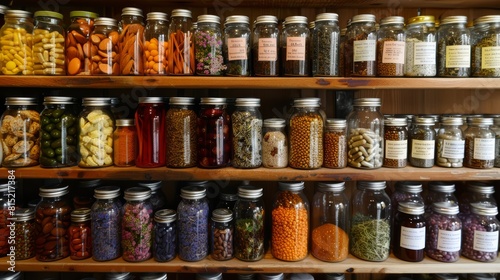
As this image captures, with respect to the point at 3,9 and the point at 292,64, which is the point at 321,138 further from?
the point at 3,9

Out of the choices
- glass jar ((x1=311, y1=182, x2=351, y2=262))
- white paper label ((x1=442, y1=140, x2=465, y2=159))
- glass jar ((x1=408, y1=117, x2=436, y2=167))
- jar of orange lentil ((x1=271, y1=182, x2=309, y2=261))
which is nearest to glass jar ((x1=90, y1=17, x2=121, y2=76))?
jar of orange lentil ((x1=271, y1=182, x2=309, y2=261))

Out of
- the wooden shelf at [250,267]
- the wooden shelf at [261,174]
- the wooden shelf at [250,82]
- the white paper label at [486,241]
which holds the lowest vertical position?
the wooden shelf at [250,267]

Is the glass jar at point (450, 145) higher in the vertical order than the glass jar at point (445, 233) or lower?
higher

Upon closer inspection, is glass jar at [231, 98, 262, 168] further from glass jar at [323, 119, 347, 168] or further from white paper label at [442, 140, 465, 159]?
white paper label at [442, 140, 465, 159]

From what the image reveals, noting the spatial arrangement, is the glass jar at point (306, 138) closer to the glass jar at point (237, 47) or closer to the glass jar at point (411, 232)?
the glass jar at point (237, 47)

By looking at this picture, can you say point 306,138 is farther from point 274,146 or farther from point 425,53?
point 425,53

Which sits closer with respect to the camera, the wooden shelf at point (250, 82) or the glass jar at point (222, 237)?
→ the wooden shelf at point (250, 82)

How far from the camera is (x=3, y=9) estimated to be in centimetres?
120

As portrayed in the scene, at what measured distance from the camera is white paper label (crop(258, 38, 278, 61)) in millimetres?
1129

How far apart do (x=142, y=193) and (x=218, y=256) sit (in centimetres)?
34

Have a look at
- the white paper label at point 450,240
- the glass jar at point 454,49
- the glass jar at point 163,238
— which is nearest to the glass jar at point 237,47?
the glass jar at point 163,238

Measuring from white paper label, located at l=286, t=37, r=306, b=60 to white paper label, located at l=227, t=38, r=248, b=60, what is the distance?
0.15m

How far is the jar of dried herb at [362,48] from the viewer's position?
112cm

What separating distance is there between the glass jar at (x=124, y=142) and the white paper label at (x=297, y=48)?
60 cm
